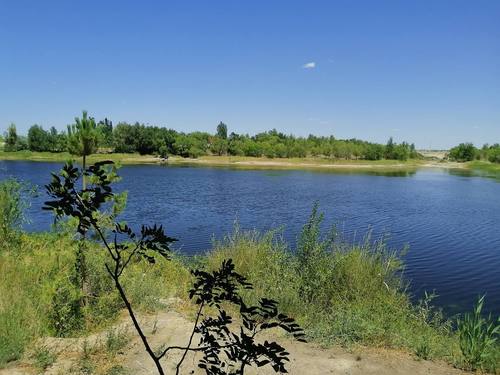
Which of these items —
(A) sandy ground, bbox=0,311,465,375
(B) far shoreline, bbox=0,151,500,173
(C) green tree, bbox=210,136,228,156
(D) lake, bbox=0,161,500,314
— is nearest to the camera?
(A) sandy ground, bbox=0,311,465,375

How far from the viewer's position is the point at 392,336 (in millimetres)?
7246

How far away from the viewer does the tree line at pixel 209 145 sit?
116m

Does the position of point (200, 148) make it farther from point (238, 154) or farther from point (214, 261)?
point (214, 261)

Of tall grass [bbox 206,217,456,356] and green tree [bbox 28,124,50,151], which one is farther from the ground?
green tree [bbox 28,124,50,151]

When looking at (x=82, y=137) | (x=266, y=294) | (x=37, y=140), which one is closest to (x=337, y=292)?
(x=266, y=294)

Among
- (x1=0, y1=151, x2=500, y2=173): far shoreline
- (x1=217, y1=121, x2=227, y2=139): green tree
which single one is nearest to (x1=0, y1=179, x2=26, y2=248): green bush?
(x1=0, y1=151, x2=500, y2=173): far shoreline

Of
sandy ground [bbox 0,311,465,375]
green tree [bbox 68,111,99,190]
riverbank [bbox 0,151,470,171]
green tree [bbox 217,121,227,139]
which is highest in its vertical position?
green tree [bbox 217,121,227,139]

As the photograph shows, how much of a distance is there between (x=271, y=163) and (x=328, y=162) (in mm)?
19702

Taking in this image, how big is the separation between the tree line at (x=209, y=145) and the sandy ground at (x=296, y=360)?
112 m

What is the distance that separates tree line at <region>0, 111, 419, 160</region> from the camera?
116 meters

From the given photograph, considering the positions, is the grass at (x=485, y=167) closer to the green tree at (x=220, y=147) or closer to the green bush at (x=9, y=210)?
the green tree at (x=220, y=147)

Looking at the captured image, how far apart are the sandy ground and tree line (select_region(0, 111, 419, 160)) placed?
112088 millimetres

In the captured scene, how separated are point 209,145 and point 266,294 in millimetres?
134543

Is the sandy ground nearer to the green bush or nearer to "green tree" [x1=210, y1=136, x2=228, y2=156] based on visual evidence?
the green bush
